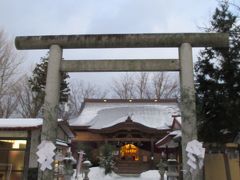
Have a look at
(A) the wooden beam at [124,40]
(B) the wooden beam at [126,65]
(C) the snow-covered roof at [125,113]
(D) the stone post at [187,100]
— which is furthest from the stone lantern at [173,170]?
(C) the snow-covered roof at [125,113]

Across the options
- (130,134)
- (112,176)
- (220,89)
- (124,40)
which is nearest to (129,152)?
(130,134)

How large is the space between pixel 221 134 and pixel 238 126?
89 cm

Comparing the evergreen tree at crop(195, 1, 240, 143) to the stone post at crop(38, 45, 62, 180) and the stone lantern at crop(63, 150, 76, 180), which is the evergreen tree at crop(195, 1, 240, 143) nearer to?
the stone post at crop(38, 45, 62, 180)

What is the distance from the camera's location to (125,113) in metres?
38.1

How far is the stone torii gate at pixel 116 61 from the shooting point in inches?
410

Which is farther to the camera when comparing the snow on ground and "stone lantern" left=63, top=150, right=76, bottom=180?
the snow on ground

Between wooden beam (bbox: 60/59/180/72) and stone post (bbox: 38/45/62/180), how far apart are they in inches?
19.0

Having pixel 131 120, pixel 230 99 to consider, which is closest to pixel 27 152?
pixel 230 99

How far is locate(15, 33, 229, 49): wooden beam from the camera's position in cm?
1064

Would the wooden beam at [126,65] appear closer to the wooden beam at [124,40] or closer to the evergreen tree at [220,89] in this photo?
the wooden beam at [124,40]

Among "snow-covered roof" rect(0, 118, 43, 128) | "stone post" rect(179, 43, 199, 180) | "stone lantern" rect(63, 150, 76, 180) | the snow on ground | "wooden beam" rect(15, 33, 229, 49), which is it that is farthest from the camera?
the snow on ground

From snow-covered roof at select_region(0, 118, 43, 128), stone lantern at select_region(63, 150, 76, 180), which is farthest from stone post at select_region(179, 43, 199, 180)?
stone lantern at select_region(63, 150, 76, 180)

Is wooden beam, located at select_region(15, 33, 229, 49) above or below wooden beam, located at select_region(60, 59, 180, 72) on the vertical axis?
above

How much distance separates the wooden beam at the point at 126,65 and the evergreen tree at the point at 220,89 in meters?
2.88
